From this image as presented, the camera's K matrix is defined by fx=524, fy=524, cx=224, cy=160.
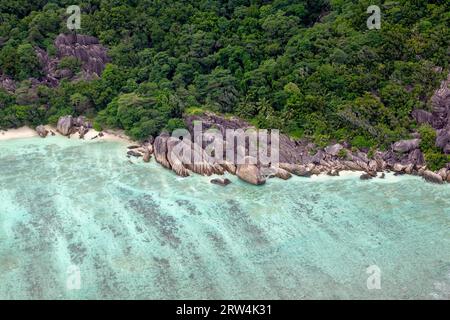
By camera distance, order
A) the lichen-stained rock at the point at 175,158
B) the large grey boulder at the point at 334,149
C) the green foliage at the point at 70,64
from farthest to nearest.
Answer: the green foliage at the point at 70,64 < the large grey boulder at the point at 334,149 < the lichen-stained rock at the point at 175,158

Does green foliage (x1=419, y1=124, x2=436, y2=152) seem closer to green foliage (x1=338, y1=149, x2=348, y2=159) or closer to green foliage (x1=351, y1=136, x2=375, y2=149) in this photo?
green foliage (x1=351, y1=136, x2=375, y2=149)

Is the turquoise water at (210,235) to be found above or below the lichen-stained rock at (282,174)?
below

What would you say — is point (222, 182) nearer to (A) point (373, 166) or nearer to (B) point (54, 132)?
(A) point (373, 166)

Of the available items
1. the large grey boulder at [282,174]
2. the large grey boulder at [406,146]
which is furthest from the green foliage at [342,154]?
the large grey boulder at [282,174]

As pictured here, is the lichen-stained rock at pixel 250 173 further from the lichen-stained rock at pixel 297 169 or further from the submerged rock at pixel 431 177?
the submerged rock at pixel 431 177

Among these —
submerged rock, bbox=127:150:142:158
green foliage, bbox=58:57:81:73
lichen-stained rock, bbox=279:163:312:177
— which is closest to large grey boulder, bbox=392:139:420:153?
lichen-stained rock, bbox=279:163:312:177
